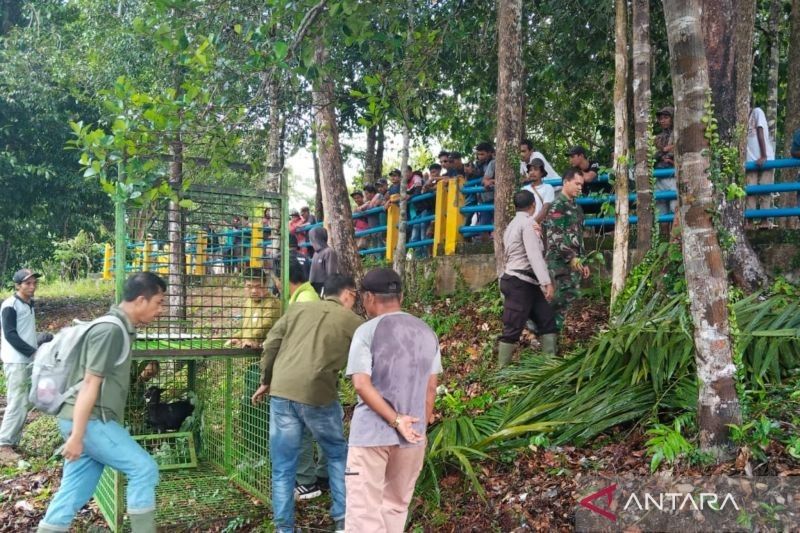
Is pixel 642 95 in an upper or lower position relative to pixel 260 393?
upper

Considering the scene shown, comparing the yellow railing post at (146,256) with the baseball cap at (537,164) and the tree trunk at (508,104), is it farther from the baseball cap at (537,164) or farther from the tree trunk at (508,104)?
the baseball cap at (537,164)

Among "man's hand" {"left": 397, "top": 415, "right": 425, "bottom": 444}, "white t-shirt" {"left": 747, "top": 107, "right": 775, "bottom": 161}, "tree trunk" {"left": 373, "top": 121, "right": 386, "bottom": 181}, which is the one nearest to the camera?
"man's hand" {"left": 397, "top": 415, "right": 425, "bottom": 444}

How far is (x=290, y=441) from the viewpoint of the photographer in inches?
195

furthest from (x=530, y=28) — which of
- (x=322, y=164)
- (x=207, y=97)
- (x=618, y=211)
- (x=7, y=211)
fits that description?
(x=7, y=211)

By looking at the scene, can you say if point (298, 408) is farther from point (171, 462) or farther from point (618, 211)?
point (618, 211)

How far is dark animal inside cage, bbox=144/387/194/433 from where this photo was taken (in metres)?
6.52

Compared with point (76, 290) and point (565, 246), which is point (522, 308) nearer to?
point (565, 246)

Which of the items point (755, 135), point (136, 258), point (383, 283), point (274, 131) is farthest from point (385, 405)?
point (755, 135)

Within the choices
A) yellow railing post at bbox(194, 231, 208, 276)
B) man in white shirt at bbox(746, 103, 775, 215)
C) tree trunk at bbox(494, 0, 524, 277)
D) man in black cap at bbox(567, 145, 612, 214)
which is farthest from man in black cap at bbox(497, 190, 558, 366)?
man in white shirt at bbox(746, 103, 775, 215)

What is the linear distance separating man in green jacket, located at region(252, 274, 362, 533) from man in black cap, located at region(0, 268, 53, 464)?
4.14 meters

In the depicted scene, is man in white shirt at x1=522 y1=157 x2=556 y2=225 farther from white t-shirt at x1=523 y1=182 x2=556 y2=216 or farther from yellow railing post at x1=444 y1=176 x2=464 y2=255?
yellow railing post at x1=444 y1=176 x2=464 y2=255

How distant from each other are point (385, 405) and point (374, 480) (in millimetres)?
419

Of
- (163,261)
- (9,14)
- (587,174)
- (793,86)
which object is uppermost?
(9,14)

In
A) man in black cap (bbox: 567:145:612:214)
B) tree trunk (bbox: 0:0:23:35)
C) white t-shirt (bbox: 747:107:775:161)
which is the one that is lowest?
man in black cap (bbox: 567:145:612:214)
